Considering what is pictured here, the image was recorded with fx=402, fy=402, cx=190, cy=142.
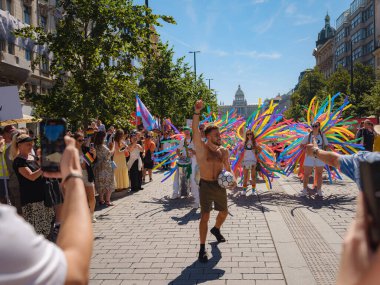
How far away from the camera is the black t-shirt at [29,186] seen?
16.4 ft

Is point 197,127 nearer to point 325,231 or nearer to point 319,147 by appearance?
point 325,231

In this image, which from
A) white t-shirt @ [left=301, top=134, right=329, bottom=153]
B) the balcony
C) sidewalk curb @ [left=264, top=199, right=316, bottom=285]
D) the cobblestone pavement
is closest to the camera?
sidewalk curb @ [left=264, top=199, right=316, bottom=285]

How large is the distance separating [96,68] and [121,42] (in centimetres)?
116

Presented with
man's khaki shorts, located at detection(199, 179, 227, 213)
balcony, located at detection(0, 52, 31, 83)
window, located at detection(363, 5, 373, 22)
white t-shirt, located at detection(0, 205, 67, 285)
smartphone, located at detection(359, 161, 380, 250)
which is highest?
window, located at detection(363, 5, 373, 22)

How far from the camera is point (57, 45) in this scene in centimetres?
1080

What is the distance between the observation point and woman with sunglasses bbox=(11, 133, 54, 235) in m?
4.95

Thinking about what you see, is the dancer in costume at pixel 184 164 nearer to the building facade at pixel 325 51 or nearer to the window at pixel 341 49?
the window at pixel 341 49

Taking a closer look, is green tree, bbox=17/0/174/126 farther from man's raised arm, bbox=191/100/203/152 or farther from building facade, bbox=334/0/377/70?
building facade, bbox=334/0/377/70

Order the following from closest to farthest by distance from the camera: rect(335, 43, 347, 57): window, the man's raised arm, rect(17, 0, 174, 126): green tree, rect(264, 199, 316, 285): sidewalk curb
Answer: rect(264, 199, 316, 285): sidewalk curb < the man's raised arm < rect(17, 0, 174, 126): green tree < rect(335, 43, 347, 57): window

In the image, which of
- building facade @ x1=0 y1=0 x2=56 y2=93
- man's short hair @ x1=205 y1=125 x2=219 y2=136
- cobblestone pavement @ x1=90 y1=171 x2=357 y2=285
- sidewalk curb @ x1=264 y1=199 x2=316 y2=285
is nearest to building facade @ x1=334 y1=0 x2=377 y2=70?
building facade @ x1=0 y1=0 x2=56 y2=93

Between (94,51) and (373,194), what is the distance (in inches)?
411

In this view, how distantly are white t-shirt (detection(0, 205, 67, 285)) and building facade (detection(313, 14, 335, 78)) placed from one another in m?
88.9

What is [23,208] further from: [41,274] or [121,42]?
[121,42]

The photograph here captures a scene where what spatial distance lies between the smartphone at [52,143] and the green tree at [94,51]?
9.01 metres
